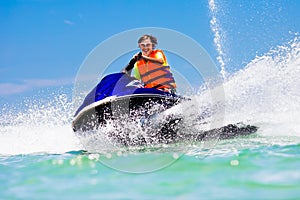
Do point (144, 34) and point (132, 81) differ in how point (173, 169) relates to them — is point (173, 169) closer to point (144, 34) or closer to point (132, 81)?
point (132, 81)

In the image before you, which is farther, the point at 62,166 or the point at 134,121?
the point at 134,121

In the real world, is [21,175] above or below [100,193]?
above

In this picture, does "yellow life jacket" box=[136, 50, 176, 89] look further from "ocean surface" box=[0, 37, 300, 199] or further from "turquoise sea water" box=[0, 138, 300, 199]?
"turquoise sea water" box=[0, 138, 300, 199]

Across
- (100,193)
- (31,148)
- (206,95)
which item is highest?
(206,95)

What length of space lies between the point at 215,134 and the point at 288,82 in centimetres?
252

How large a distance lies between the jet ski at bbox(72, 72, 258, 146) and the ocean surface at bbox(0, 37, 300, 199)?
20 cm

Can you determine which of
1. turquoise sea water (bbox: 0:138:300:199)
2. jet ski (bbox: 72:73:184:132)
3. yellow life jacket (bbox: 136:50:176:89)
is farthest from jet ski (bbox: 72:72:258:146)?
turquoise sea water (bbox: 0:138:300:199)

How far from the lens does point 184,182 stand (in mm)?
4332

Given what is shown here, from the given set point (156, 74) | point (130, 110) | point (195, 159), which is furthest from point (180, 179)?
point (156, 74)

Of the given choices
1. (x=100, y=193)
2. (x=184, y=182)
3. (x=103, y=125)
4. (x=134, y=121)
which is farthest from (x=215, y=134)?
(x=100, y=193)

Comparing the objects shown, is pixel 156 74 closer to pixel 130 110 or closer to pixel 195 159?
pixel 130 110

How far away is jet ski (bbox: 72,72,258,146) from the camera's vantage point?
6535mm

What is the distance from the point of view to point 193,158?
5.31 meters

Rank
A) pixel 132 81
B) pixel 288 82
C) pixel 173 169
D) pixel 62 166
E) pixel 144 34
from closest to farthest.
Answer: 1. pixel 173 169
2. pixel 62 166
3. pixel 132 81
4. pixel 144 34
5. pixel 288 82
